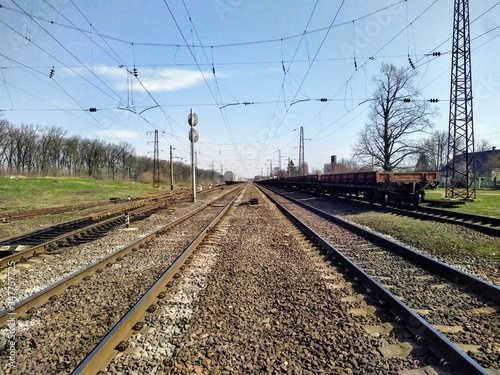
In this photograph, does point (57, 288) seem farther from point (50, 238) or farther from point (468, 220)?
point (468, 220)

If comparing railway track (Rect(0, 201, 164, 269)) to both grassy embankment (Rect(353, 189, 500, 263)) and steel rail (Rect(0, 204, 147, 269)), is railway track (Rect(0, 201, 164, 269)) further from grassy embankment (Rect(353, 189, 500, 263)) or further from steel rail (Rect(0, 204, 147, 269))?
grassy embankment (Rect(353, 189, 500, 263))

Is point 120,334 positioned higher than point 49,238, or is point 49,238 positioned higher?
point 120,334

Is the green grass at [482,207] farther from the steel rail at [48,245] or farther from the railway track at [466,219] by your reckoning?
the steel rail at [48,245]

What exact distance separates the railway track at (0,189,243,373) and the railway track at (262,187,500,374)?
3391 mm

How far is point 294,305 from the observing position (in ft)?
14.3

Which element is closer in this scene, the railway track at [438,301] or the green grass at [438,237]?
the railway track at [438,301]

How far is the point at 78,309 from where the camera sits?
170 inches

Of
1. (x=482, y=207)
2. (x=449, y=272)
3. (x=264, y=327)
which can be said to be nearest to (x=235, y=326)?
(x=264, y=327)

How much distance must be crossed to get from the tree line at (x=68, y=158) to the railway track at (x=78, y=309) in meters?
60.2

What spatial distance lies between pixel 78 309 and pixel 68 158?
81071mm

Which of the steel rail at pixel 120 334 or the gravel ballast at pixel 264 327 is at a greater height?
the steel rail at pixel 120 334

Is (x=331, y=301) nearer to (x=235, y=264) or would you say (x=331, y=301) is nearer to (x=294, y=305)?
(x=294, y=305)

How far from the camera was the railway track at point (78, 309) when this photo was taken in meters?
3.18
